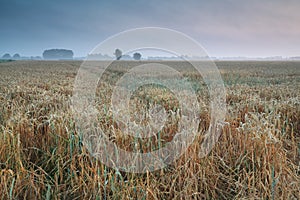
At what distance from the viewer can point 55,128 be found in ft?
9.73

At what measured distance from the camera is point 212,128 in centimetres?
327

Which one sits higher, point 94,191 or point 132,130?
point 132,130

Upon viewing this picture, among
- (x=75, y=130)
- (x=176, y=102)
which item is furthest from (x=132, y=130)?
(x=176, y=102)

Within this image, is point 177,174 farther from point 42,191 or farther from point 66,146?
point 66,146

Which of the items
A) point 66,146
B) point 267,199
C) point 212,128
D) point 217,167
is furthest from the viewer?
point 212,128

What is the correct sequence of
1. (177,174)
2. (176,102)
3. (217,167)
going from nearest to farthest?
(177,174) < (217,167) < (176,102)

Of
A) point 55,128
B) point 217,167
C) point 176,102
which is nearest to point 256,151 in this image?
point 217,167

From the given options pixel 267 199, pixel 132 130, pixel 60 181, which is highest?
pixel 132 130

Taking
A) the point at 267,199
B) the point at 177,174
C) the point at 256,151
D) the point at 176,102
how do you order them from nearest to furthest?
the point at 267,199
the point at 177,174
the point at 256,151
the point at 176,102

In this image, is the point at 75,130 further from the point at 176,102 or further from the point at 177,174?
the point at 176,102

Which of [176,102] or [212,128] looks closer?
[212,128]

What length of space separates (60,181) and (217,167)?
5.33 feet

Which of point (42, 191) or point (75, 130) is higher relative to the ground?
point (75, 130)

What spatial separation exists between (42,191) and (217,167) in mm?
1759
